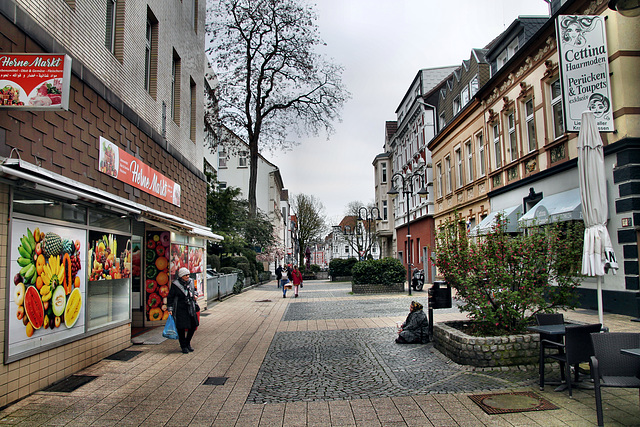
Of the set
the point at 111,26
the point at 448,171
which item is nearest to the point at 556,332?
the point at 111,26

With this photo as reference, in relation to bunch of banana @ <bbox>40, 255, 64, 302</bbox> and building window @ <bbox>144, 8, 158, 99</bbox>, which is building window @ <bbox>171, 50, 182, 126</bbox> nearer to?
building window @ <bbox>144, 8, 158, 99</bbox>

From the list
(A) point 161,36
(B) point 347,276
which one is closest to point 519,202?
(A) point 161,36

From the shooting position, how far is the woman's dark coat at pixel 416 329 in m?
9.50

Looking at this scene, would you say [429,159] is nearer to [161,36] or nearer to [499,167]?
[499,167]

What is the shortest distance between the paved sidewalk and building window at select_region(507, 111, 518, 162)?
950 centimetres

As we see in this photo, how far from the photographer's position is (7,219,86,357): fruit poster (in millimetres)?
5879

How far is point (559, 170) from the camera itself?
1491cm

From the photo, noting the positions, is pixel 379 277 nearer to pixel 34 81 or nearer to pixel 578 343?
pixel 578 343

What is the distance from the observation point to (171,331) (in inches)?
352

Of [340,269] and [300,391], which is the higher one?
[340,269]

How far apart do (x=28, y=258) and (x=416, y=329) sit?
6.85m

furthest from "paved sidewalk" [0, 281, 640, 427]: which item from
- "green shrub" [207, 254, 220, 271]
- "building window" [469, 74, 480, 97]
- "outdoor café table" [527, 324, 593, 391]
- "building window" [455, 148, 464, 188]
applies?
"green shrub" [207, 254, 220, 271]

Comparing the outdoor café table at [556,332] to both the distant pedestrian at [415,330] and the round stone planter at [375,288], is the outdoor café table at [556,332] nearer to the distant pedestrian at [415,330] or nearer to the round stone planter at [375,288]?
the distant pedestrian at [415,330]

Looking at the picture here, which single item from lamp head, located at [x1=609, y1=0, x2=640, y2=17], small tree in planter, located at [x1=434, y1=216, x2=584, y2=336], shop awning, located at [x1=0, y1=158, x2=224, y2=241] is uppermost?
lamp head, located at [x1=609, y1=0, x2=640, y2=17]
